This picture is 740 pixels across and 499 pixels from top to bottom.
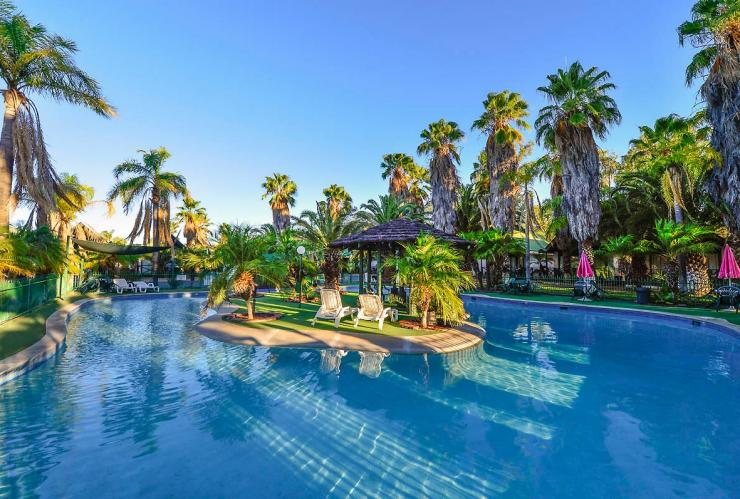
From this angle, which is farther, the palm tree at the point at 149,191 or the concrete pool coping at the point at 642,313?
the palm tree at the point at 149,191

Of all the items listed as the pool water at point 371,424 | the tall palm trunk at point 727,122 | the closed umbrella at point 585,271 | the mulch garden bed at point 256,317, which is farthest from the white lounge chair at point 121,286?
the tall palm trunk at point 727,122

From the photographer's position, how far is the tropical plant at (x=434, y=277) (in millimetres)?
9789

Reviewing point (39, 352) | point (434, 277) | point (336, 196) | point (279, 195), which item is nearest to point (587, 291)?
point (434, 277)

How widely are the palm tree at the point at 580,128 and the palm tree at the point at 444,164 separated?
30.9 ft

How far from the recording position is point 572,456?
4070 mm

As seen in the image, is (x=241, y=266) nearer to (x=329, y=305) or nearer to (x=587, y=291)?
(x=329, y=305)

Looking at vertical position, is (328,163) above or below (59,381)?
above

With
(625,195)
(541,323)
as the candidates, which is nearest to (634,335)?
(541,323)

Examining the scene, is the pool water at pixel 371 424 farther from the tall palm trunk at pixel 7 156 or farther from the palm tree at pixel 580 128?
the palm tree at pixel 580 128

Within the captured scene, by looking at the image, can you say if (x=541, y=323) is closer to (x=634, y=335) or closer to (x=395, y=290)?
(x=634, y=335)

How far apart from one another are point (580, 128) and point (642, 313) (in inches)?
434

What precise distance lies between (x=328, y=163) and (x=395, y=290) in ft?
73.6

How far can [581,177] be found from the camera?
66.3 feet

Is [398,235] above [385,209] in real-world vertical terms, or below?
below
